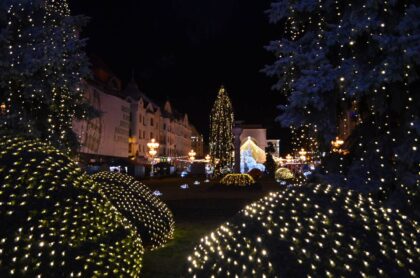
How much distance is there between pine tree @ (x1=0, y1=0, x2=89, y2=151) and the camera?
12.1 meters

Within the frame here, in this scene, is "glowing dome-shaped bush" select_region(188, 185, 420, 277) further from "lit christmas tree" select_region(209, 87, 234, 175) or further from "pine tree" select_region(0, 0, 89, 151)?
"lit christmas tree" select_region(209, 87, 234, 175)

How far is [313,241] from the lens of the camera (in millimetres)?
3213

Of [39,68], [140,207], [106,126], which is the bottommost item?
[140,207]

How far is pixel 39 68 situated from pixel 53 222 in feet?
28.7

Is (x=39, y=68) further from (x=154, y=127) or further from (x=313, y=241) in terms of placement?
(x=154, y=127)

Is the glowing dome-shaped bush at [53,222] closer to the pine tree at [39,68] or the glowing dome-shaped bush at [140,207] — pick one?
the glowing dome-shaped bush at [140,207]

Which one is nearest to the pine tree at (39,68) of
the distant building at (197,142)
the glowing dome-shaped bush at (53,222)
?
the glowing dome-shaped bush at (53,222)

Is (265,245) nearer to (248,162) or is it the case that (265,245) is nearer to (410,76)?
(410,76)

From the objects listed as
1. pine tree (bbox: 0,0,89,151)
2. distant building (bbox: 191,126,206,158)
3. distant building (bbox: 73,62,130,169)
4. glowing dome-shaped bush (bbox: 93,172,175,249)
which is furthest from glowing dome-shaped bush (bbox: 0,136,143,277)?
distant building (bbox: 191,126,206,158)

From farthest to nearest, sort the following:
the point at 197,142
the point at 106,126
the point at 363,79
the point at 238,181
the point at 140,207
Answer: the point at 197,142, the point at 106,126, the point at 238,181, the point at 140,207, the point at 363,79

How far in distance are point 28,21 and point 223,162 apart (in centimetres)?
3676

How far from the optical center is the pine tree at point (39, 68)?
12117 millimetres

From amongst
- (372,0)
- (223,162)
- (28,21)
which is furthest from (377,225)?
(223,162)

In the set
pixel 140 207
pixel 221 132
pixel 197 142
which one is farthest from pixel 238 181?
pixel 197 142
